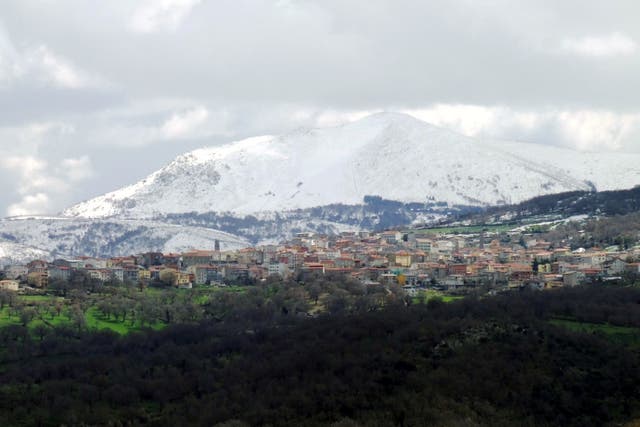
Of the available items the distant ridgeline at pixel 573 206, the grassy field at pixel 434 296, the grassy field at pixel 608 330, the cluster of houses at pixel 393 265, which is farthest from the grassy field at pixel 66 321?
the distant ridgeline at pixel 573 206

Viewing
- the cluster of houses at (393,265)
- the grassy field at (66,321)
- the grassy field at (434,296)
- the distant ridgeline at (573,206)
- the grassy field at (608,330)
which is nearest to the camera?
the grassy field at (608,330)

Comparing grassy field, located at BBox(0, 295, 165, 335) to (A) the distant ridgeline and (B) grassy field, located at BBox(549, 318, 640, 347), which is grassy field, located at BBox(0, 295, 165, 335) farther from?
(A) the distant ridgeline

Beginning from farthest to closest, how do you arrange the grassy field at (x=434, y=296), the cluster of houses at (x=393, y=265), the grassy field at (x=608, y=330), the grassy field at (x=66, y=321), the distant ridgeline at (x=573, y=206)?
1. the distant ridgeline at (x=573, y=206)
2. the cluster of houses at (x=393, y=265)
3. the grassy field at (x=434, y=296)
4. the grassy field at (x=66, y=321)
5. the grassy field at (x=608, y=330)

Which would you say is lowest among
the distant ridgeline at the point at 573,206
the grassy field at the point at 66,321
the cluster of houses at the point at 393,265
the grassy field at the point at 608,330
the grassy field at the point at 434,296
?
the grassy field at the point at 608,330

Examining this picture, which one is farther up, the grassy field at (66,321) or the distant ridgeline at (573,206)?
the distant ridgeline at (573,206)

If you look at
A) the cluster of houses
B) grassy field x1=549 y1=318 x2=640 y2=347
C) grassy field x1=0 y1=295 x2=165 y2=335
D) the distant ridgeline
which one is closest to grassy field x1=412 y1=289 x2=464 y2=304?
the cluster of houses

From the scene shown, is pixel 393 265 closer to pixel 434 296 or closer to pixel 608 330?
pixel 434 296

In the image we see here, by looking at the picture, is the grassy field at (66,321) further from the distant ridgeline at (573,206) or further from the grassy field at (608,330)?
the distant ridgeline at (573,206)

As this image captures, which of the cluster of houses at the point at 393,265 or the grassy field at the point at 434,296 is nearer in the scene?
the grassy field at the point at 434,296
